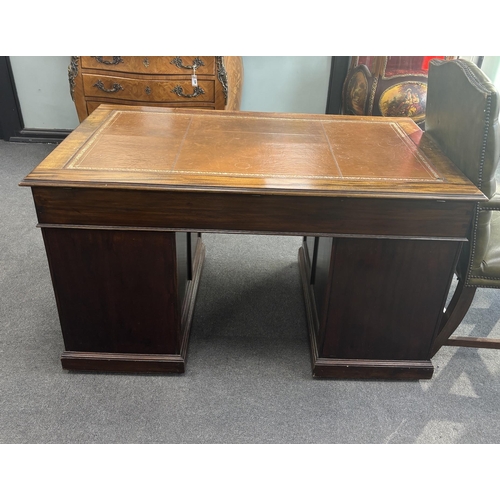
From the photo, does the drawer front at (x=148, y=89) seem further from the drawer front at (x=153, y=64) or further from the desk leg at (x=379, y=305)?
the desk leg at (x=379, y=305)

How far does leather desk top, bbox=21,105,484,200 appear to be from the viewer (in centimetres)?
124

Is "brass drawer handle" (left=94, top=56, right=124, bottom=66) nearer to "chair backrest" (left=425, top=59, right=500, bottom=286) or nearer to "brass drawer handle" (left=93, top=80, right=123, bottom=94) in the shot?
"brass drawer handle" (left=93, top=80, right=123, bottom=94)

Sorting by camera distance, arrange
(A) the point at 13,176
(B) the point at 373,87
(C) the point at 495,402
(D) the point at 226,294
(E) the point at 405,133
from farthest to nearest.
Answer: (A) the point at 13,176 < (B) the point at 373,87 < (D) the point at 226,294 < (E) the point at 405,133 < (C) the point at 495,402

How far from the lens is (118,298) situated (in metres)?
1.43

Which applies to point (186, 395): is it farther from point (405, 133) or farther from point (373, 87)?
point (373, 87)

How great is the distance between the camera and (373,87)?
2.60 meters

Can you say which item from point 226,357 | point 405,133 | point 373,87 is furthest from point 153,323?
point 373,87

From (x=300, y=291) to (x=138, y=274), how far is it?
0.82 metres

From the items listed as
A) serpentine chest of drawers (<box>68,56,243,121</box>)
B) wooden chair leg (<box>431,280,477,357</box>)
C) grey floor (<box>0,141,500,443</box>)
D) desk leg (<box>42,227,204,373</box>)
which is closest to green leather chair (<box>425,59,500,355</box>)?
wooden chair leg (<box>431,280,477,357</box>)

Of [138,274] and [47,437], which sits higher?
[138,274]

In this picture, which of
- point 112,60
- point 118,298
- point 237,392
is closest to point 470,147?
point 237,392

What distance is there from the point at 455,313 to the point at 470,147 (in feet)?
1.74

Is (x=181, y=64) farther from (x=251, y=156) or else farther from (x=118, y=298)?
(x=118, y=298)

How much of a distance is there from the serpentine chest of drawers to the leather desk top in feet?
3.25
